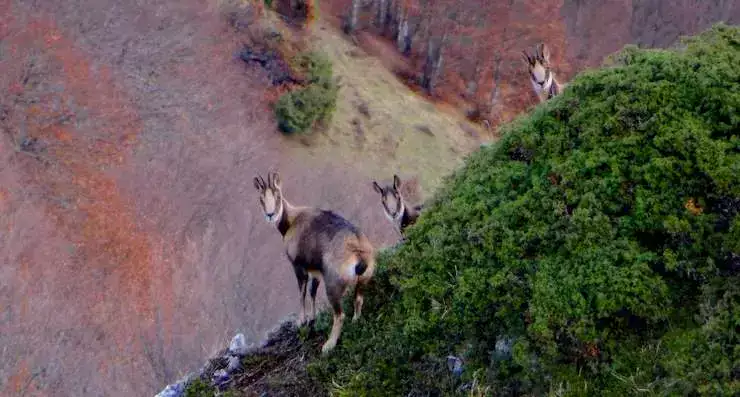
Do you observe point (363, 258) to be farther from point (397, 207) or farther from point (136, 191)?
point (136, 191)

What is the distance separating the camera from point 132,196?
74.8ft

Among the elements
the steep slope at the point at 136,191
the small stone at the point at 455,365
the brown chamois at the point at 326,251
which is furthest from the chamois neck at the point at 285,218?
the steep slope at the point at 136,191

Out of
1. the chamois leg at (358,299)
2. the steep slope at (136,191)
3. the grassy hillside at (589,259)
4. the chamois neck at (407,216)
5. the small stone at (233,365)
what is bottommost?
the steep slope at (136,191)

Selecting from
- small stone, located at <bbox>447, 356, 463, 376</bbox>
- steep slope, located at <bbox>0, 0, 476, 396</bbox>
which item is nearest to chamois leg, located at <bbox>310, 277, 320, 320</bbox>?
small stone, located at <bbox>447, 356, 463, 376</bbox>

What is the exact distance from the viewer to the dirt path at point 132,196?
1927 cm

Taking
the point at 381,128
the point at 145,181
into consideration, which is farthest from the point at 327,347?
the point at 381,128

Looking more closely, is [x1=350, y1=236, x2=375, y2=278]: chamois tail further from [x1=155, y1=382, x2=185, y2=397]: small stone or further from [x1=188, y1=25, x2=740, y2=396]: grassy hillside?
[x1=155, y1=382, x2=185, y2=397]: small stone

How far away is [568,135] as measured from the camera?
665cm

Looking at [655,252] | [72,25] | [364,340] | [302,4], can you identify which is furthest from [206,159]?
[655,252]

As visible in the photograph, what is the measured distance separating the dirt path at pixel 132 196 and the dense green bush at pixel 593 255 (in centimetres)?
1084

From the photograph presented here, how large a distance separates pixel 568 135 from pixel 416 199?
14612mm

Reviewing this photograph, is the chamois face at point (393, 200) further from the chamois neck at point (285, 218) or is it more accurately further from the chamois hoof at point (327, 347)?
the chamois hoof at point (327, 347)

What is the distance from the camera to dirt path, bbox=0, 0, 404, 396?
19266mm

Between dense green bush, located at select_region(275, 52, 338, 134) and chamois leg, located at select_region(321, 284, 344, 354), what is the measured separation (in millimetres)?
19425
